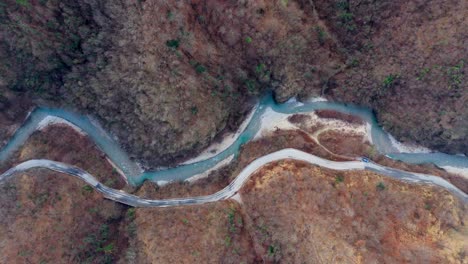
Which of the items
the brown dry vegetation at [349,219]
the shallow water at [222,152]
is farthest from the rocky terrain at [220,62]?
the brown dry vegetation at [349,219]

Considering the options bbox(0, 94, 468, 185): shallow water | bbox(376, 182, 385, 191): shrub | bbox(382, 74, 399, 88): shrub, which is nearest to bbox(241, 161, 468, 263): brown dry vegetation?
bbox(376, 182, 385, 191): shrub

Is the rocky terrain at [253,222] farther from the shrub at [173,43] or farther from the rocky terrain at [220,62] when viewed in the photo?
the shrub at [173,43]

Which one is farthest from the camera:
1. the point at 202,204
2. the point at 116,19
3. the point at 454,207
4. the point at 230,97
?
the point at 230,97

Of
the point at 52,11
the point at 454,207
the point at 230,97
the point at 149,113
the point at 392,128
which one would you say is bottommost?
the point at 454,207

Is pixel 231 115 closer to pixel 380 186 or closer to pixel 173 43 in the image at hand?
pixel 173 43

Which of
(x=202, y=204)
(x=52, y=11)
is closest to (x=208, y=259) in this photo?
(x=202, y=204)

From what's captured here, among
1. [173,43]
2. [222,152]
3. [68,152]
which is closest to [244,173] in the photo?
[222,152]

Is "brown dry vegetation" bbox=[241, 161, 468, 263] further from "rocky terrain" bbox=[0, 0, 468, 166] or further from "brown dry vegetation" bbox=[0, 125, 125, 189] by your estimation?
"brown dry vegetation" bbox=[0, 125, 125, 189]

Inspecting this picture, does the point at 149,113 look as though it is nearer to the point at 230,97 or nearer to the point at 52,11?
the point at 230,97
